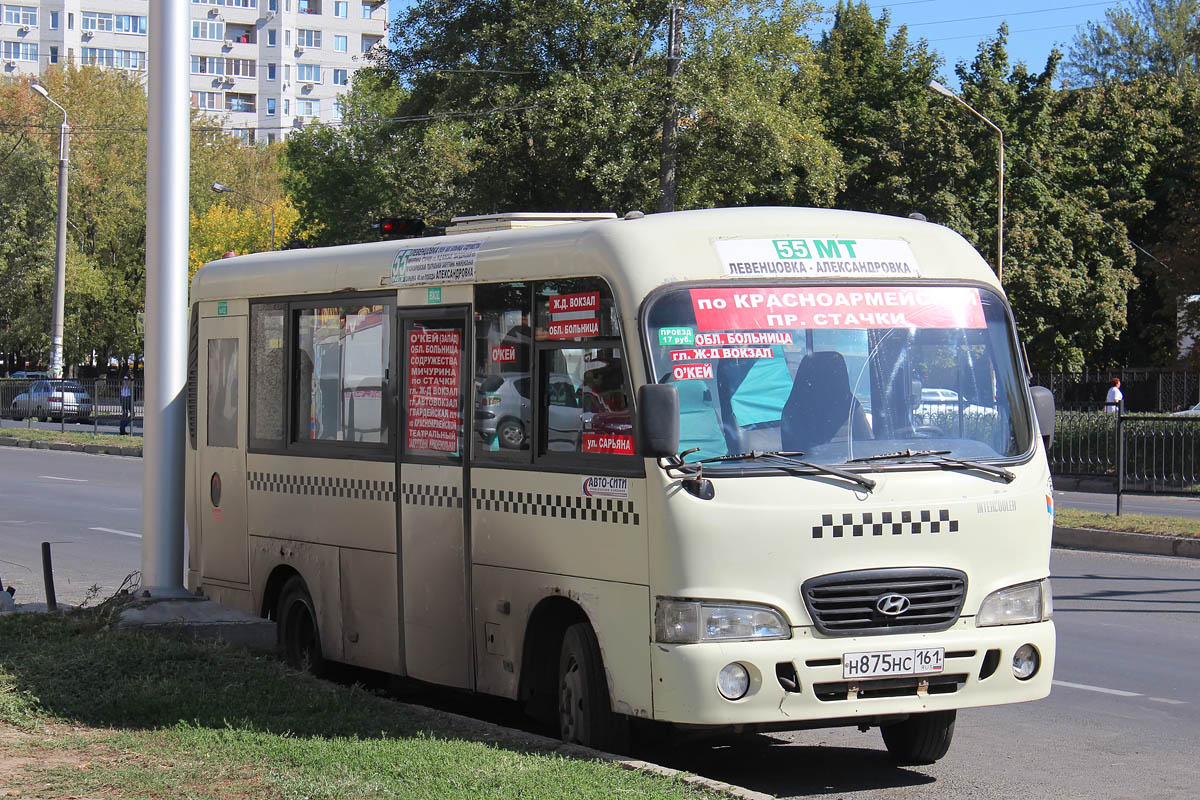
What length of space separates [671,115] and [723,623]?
27.2 m

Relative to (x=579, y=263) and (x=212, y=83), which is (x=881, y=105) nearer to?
(x=579, y=263)

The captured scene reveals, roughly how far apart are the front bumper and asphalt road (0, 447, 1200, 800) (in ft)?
1.75

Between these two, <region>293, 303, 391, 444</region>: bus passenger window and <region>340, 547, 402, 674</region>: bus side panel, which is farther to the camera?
<region>293, 303, 391, 444</region>: bus passenger window

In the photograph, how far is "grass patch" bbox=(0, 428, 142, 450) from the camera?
38.2 m

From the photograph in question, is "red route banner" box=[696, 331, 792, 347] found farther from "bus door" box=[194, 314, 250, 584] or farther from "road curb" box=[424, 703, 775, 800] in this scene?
"bus door" box=[194, 314, 250, 584]

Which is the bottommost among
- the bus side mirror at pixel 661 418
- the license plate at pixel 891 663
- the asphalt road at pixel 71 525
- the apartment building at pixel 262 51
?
the asphalt road at pixel 71 525

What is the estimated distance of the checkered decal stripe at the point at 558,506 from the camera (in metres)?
6.71

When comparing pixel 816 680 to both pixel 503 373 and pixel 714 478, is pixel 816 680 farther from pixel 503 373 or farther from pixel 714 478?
pixel 503 373

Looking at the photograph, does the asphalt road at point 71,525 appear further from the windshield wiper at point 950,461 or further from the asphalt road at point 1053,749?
the windshield wiper at point 950,461

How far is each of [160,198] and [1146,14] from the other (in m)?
69.4

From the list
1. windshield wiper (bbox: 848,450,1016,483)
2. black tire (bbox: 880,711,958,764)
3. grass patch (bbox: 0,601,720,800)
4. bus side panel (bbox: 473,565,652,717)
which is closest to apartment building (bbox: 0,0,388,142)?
grass patch (bbox: 0,601,720,800)

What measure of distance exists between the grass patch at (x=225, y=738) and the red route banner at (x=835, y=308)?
206cm

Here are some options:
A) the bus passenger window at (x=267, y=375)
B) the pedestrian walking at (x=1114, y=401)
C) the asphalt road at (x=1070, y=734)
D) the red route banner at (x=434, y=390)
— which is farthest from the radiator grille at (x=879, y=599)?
the pedestrian walking at (x=1114, y=401)

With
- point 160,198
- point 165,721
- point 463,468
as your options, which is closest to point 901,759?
point 463,468
